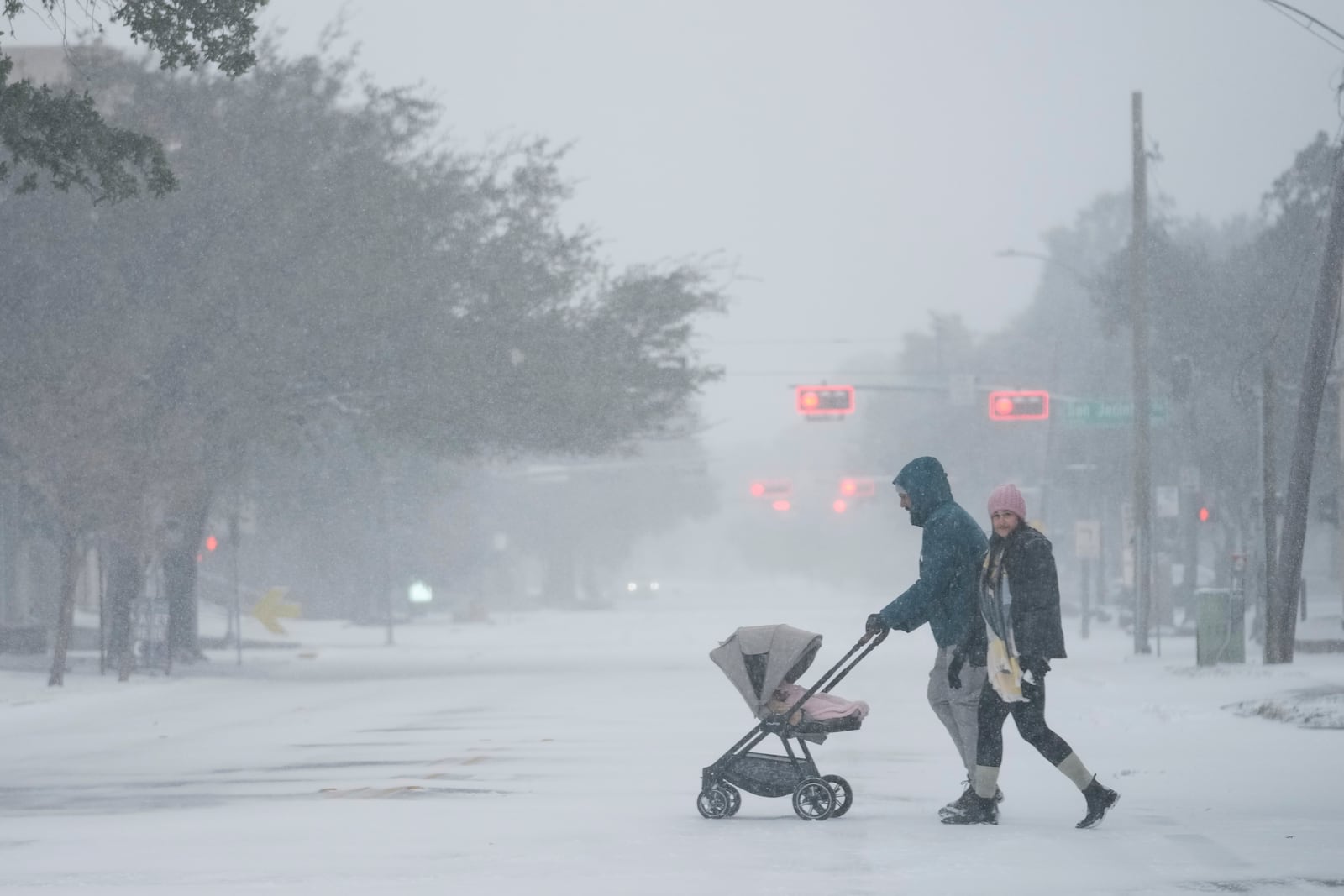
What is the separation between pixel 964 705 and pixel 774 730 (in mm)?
1052

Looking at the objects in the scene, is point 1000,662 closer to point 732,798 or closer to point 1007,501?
point 1007,501

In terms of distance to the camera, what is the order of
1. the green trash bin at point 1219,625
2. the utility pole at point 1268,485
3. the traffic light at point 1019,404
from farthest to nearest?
A: the traffic light at point 1019,404 < the green trash bin at point 1219,625 < the utility pole at point 1268,485

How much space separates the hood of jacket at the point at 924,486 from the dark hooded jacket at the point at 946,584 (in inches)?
1.5

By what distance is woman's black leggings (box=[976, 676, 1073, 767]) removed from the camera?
35.9ft

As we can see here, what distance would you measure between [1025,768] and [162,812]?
20.6 feet

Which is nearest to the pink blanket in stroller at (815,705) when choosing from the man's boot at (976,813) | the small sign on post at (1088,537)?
the man's boot at (976,813)

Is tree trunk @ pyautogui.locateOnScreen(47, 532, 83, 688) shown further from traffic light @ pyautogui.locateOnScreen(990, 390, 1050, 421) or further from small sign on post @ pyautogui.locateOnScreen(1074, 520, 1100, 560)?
small sign on post @ pyautogui.locateOnScreen(1074, 520, 1100, 560)

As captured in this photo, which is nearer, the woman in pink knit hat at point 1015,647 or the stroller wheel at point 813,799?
the woman in pink knit hat at point 1015,647

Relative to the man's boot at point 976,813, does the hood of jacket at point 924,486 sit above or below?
above

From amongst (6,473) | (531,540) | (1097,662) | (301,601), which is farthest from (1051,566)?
(531,540)

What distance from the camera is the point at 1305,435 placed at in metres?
26.6

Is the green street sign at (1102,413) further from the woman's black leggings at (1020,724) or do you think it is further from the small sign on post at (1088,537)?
the woman's black leggings at (1020,724)

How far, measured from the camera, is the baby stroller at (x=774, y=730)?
11.3m

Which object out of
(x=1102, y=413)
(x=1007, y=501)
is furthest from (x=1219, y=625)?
(x=1007, y=501)
